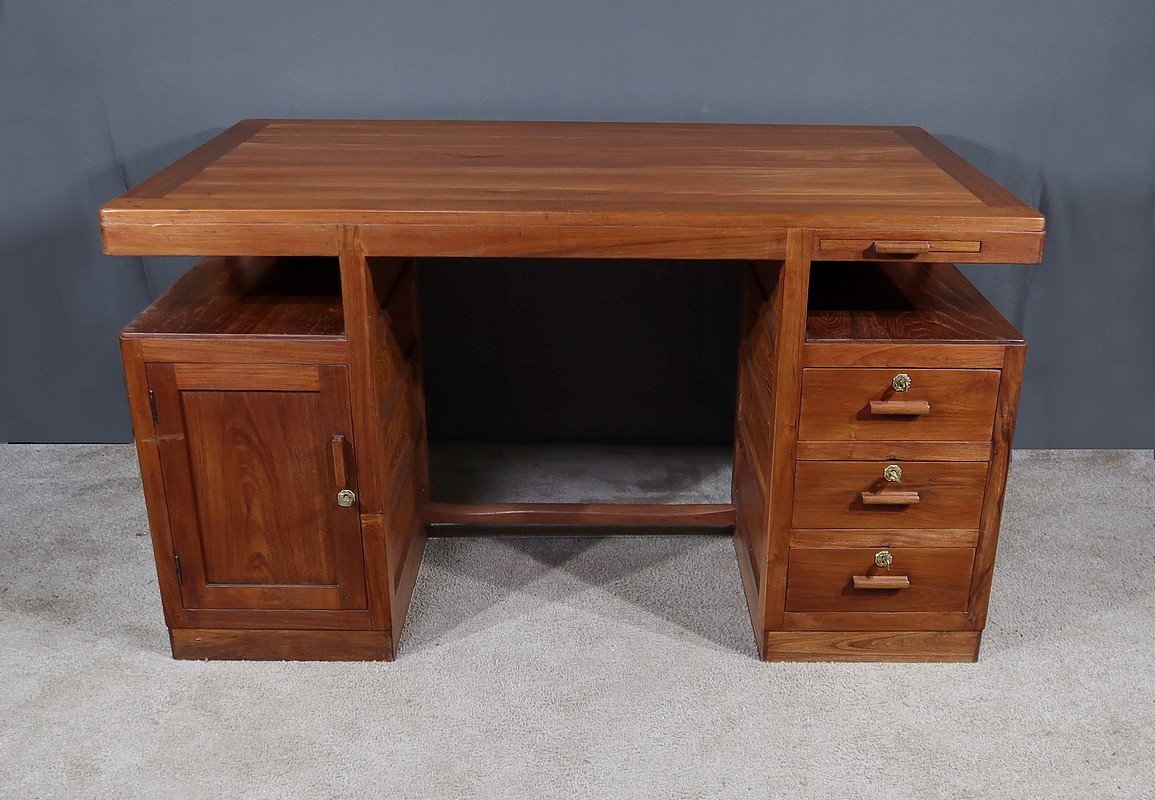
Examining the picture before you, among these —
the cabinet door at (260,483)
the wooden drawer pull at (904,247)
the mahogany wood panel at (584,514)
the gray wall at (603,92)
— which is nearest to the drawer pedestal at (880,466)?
the wooden drawer pull at (904,247)

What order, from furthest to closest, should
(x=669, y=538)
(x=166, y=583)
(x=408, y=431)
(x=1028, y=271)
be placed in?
(x=1028, y=271), (x=669, y=538), (x=408, y=431), (x=166, y=583)

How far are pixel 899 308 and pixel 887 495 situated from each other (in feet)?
1.01

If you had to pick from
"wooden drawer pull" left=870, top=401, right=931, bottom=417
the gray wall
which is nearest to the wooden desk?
"wooden drawer pull" left=870, top=401, right=931, bottom=417

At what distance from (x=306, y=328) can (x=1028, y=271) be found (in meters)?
1.62

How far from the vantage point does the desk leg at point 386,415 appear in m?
1.64

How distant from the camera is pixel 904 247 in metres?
1.56

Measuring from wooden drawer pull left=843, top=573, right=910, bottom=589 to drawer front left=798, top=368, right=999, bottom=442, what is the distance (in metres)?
0.24

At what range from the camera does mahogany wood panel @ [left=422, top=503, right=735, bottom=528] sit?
2186 mm

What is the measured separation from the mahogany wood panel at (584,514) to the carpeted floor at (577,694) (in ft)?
0.18

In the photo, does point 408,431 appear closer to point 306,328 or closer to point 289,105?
point 306,328

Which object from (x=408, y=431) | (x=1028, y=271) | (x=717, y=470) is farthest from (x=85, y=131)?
(x=1028, y=271)

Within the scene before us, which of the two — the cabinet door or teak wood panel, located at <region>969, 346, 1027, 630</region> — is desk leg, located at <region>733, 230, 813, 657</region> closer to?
teak wood panel, located at <region>969, 346, 1027, 630</region>

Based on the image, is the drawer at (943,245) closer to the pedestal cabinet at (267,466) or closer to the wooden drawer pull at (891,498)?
the wooden drawer pull at (891,498)

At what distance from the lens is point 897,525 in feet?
5.83
